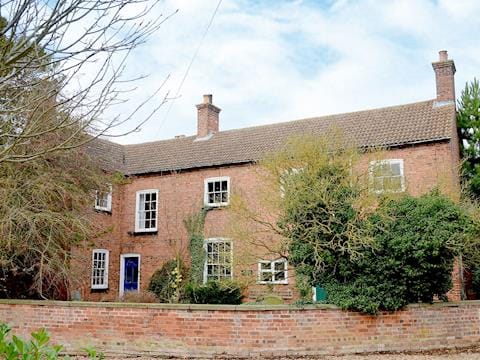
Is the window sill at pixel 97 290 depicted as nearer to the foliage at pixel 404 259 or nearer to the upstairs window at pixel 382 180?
the foliage at pixel 404 259

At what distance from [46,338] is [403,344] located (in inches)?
426

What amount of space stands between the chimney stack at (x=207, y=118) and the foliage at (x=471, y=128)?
11989 mm

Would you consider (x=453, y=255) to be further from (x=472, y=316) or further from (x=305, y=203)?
(x=305, y=203)

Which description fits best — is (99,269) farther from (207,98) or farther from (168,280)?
(207,98)

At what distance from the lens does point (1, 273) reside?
55.9 feet

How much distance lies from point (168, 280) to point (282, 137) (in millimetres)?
8062

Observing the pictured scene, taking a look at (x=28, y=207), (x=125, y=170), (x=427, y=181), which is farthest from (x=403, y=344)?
(x=125, y=170)

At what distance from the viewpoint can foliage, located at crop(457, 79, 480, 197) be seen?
23.8m

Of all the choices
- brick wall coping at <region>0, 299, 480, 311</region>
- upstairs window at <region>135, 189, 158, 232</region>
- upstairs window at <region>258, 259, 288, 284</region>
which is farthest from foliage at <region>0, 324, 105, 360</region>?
upstairs window at <region>135, 189, 158, 232</region>

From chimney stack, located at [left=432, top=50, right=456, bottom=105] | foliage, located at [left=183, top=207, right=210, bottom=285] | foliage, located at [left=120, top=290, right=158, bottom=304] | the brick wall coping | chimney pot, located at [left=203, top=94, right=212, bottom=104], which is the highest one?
chimney pot, located at [left=203, top=94, right=212, bottom=104]

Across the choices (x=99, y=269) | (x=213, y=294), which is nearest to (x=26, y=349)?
(x=213, y=294)

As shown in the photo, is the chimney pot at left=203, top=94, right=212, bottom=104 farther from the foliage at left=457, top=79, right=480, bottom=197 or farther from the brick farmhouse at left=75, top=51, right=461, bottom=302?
the foliage at left=457, top=79, right=480, bottom=197

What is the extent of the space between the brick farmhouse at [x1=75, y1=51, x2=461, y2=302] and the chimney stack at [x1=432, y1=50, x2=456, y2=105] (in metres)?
0.04

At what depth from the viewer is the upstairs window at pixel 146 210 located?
2488 centimetres
